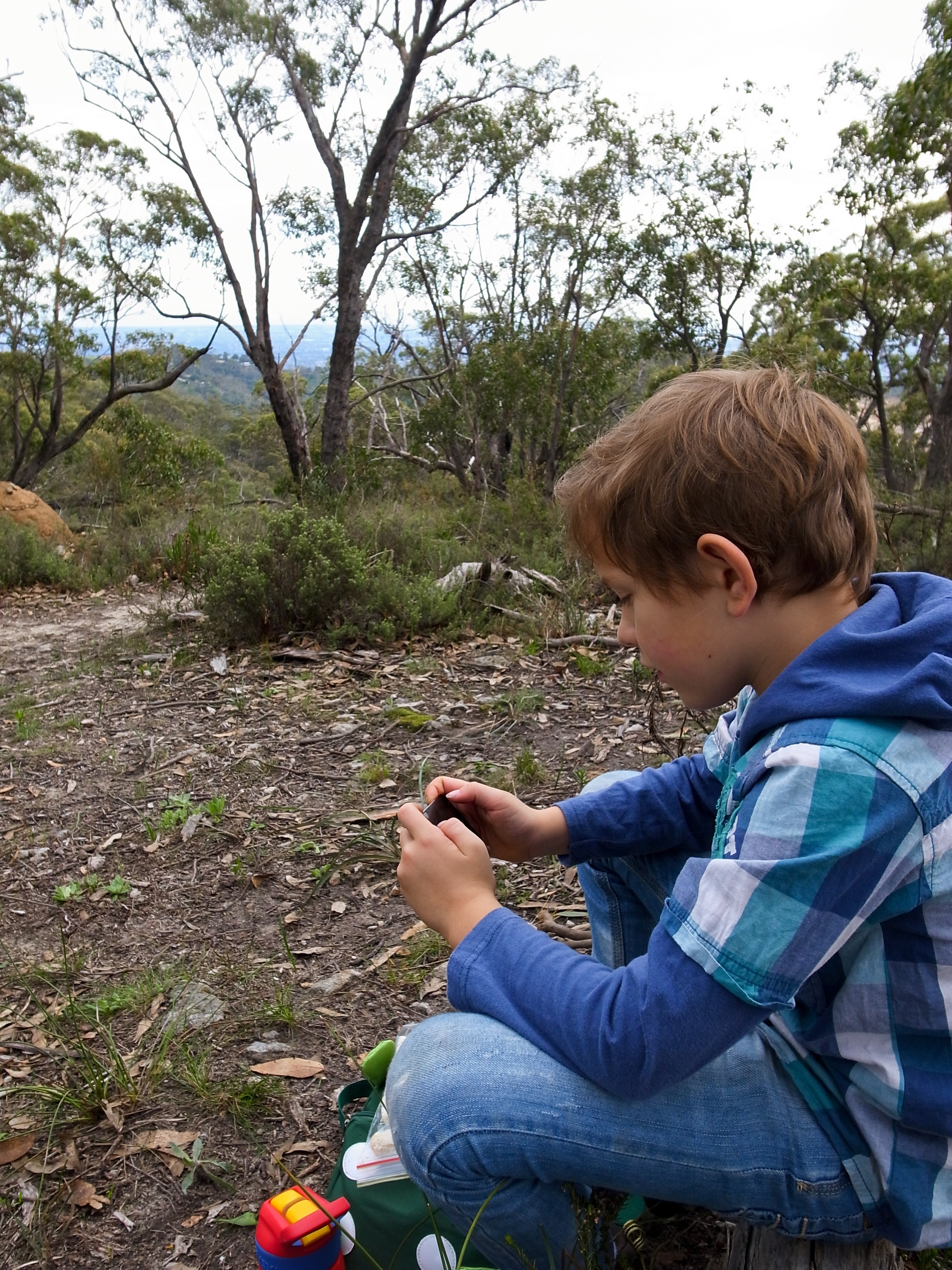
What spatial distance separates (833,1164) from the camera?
3.47ft

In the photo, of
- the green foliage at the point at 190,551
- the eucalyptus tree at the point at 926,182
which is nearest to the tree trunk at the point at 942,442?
the eucalyptus tree at the point at 926,182

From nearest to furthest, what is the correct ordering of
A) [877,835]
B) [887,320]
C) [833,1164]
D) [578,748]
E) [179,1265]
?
[877,835] < [833,1164] < [179,1265] < [578,748] < [887,320]

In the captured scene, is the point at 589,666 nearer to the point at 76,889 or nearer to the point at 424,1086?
the point at 76,889

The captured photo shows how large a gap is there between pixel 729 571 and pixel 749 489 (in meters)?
0.10

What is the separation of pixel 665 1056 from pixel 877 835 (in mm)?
324

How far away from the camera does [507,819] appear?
1.52m

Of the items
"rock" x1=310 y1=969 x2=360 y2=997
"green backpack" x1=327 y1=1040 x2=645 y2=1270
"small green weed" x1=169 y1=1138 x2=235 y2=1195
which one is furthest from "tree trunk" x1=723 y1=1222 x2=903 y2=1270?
"rock" x1=310 y1=969 x2=360 y2=997

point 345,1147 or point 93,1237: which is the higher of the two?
point 345,1147

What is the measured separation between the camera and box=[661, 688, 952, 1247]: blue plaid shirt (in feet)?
3.02

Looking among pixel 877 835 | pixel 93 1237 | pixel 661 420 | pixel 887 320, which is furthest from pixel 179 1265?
pixel 887 320

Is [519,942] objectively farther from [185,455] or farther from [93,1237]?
[185,455]

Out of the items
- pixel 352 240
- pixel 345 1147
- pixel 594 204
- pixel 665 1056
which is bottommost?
pixel 345 1147

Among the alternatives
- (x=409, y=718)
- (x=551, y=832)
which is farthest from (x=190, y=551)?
(x=551, y=832)

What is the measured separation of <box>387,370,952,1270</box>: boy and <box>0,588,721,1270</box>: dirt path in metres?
0.52
